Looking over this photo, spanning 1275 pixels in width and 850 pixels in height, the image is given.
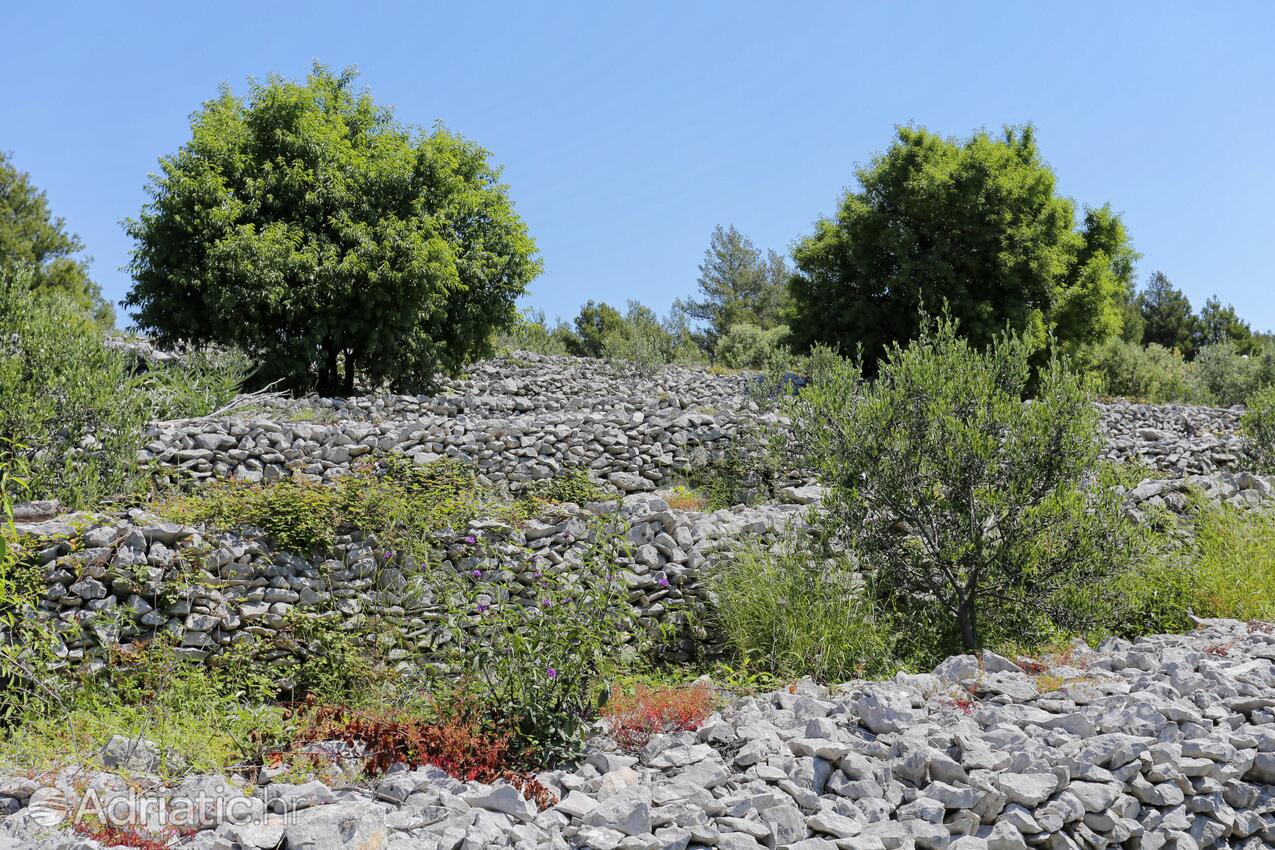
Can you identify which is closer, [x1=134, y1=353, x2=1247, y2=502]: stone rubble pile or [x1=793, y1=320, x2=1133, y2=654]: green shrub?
[x1=793, y1=320, x2=1133, y2=654]: green shrub

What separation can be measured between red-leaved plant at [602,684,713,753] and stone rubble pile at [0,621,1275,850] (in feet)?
0.36

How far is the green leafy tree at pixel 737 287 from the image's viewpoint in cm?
3653

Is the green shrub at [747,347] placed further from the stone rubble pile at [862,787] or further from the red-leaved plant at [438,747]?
the red-leaved plant at [438,747]

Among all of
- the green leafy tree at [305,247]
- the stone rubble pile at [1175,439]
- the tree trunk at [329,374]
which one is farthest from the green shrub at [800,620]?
the tree trunk at [329,374]

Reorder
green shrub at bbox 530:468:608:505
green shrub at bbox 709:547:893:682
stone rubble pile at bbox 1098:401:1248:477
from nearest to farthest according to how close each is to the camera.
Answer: green shrub at bbox 709:547:893:682 < green shrub at bbox 530:468:608:505 < stone rubble pile at bbox 1098:401:1248:477

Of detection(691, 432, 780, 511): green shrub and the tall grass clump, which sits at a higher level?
the tall grass clump

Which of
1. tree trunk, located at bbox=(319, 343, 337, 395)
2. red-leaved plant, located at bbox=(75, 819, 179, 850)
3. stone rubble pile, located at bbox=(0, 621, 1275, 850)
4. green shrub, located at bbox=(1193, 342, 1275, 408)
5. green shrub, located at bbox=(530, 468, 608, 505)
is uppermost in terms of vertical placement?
green shrub, located at bbox=(1193, 342, 1275, 408)

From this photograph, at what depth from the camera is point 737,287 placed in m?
37.9

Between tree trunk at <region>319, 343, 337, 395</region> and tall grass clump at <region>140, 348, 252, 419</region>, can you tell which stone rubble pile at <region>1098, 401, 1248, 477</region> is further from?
tree trunk at <region>319, 343, 337, 395</region>

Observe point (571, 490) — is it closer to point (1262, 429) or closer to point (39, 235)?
point (1262, 429)

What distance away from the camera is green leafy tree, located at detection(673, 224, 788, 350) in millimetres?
36531

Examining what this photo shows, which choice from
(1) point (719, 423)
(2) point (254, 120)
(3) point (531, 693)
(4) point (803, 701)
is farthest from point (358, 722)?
(2) point (254, 120)

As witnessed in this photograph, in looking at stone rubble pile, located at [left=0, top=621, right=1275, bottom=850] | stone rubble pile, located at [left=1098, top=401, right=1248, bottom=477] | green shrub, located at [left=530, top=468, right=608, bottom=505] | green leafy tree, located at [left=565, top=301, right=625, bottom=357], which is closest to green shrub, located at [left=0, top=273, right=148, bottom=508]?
green shrub, located at [left=530, top=468, right=608, bottom=505]

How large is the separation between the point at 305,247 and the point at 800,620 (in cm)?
1020
